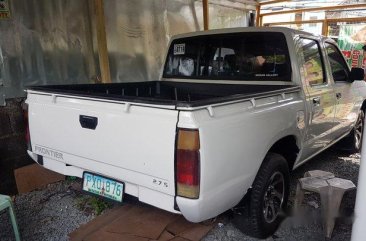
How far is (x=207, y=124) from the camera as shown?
5.77ft

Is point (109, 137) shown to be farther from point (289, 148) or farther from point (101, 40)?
point (101, 40)

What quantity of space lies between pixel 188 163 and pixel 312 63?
2152mm

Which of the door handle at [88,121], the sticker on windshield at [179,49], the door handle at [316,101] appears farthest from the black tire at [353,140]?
the door handle at [88,121]

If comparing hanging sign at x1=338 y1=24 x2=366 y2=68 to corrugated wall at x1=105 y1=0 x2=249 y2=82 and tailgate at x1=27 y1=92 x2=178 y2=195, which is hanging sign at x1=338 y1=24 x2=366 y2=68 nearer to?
corrugated wall at x1=105 y1=0 x2=249 y2=82

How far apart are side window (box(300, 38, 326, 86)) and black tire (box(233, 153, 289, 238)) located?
1002 millimetres

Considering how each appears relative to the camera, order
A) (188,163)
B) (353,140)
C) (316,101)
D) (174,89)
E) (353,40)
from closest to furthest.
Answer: (188,163), (316,101), (174,89), (353,140), (353,40)

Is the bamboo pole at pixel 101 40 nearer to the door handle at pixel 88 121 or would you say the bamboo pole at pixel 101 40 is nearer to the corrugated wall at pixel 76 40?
the corrugated wall at pixel 76 40

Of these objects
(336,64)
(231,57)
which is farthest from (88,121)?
(336,64)

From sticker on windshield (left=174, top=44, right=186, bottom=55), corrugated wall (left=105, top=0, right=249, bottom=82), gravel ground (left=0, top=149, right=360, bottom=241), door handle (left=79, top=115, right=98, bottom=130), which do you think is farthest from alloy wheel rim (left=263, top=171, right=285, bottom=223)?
corrugated wall (left=105, top=0, right=249, bottom=82)

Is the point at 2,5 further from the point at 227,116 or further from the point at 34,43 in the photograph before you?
the point at 227,116

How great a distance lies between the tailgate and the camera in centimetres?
182

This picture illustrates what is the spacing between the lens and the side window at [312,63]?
3107 millimetres

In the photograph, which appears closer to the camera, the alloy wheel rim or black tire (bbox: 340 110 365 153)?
the alloy wheel rim

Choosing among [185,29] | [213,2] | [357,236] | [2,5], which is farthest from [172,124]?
[213,2]
